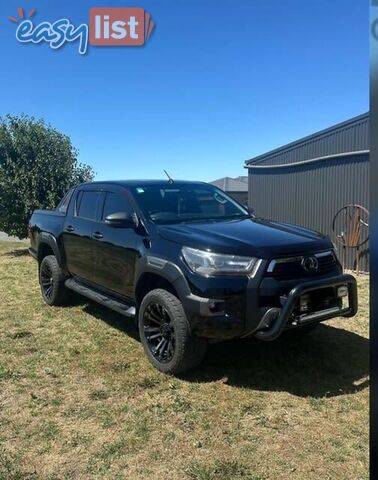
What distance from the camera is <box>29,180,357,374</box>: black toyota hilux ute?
3.84 meters

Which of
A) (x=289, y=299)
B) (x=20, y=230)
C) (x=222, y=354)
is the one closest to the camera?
(x=289, y=299)

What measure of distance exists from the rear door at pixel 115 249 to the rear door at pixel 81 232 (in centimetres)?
18

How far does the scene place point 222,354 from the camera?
16.2 ft

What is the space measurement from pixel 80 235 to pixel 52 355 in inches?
65.8

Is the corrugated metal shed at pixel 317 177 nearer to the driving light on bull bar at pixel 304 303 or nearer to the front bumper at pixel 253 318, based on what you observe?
the driving light on bull bar at pixel 304 303

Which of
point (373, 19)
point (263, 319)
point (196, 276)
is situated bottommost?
point (263, 319)

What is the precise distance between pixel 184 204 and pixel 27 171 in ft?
32.9

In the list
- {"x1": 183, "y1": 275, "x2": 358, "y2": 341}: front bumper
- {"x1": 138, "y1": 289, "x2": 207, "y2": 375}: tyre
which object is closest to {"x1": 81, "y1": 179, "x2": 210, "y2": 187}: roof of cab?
{"x1": 138, "y1": 289, "x2": 207, "y2": 375}: tyre

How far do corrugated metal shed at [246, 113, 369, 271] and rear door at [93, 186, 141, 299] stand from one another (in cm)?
711

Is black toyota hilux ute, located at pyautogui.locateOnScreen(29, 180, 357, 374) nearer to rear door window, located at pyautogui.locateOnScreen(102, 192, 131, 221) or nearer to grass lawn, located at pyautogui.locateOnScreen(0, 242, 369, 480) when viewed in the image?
rear door window, located at pyautogui.locateOnScreen(102, 192, 131, 221)

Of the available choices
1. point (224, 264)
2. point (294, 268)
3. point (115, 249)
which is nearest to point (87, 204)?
point (115, 249)

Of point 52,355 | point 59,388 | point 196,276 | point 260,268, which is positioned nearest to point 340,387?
point 260,268

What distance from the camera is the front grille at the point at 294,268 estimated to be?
3.91 m

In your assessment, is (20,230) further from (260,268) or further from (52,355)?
(260,268)
